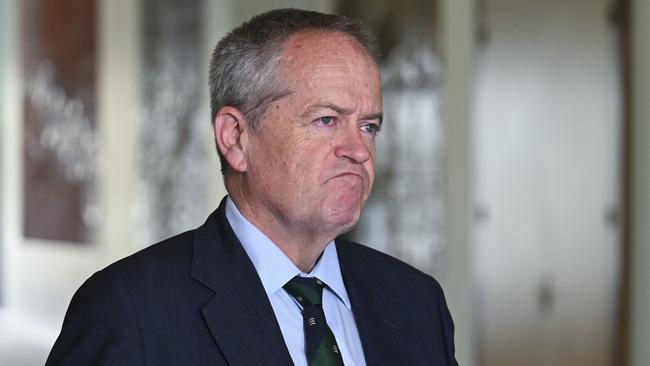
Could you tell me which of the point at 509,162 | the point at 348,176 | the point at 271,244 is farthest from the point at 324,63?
the point at 509,162

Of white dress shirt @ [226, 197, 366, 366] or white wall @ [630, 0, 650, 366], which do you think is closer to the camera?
white dress shirt @ [226, 197, 366, 366]

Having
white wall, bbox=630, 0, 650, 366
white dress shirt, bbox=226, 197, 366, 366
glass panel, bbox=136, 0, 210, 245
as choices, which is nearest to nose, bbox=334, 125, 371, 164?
white dress shirt, bbox=226, 197, 366, 366

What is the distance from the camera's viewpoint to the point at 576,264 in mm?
4859

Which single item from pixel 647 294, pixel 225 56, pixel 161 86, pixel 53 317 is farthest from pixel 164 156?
pixel 225 56

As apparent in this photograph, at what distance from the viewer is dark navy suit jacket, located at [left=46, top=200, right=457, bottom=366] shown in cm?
156

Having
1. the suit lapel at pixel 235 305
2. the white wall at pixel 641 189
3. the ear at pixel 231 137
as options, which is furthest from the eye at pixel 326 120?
the white wall at pixel 641 189

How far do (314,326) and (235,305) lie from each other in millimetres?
147

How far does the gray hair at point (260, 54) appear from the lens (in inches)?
68.1

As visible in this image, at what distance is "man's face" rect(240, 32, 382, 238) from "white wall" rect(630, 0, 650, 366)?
5.14 feet

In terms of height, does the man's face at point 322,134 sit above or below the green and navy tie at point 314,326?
above

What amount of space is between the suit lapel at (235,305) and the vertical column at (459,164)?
3.57 meters

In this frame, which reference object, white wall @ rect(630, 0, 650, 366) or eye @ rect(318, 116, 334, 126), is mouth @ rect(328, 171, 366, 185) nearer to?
eye @ rect(318, 116, 334, 126)

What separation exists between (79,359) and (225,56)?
0.59 metres

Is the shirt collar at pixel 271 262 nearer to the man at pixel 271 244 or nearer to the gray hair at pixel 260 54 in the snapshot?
the man at pixel 271 244
